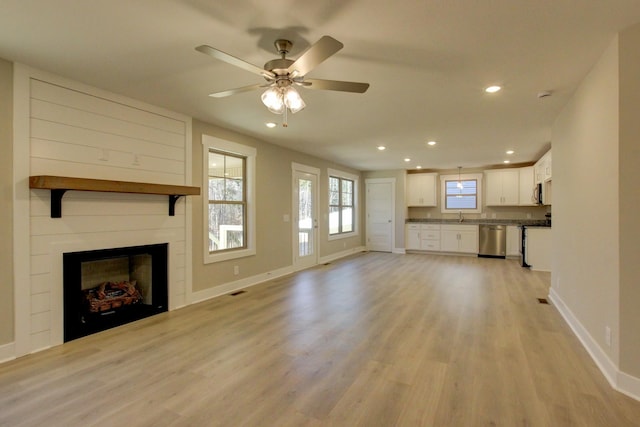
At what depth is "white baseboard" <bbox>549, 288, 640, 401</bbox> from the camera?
211cm

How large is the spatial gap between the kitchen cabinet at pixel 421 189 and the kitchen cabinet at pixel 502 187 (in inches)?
53.6

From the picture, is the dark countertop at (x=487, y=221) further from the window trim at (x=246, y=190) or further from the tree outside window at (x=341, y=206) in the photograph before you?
the window trim at (x=246, y=190)

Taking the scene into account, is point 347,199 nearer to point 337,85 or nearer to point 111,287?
point 111,287

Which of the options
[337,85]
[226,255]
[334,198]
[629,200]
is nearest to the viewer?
[629,200]

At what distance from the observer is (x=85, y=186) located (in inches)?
113

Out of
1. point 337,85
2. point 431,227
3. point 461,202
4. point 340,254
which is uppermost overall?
point 337,85

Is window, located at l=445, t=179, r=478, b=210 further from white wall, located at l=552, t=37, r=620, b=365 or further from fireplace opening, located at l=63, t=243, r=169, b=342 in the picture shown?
fireplace opening, located at l=63, t=243, r=169, b=342

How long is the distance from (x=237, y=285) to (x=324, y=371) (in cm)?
278

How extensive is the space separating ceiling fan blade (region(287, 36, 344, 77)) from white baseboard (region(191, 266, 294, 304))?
10.7ft

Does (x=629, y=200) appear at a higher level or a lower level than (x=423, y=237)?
higher

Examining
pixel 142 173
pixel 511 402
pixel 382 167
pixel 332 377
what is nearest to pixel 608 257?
pixel 511 402

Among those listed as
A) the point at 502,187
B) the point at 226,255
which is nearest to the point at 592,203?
the point at 226,255

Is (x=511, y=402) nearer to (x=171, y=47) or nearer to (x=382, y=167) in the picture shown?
(x=171, y=47)

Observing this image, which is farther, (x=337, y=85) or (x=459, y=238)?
(x=459, y=238)
